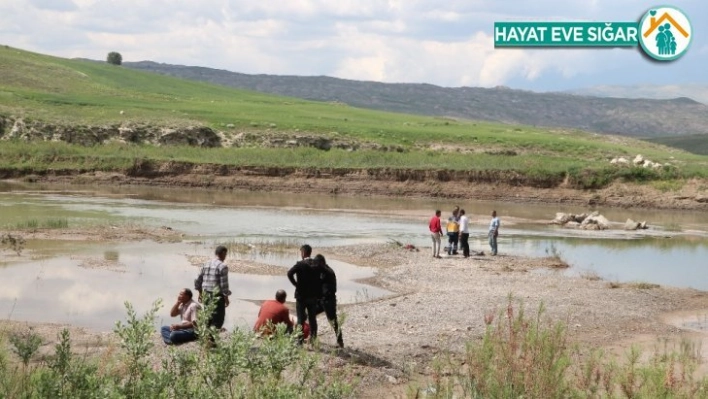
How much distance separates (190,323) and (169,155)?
5304 centimetres

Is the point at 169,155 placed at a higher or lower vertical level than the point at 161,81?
lower

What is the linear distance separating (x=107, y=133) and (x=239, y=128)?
38.8 ft

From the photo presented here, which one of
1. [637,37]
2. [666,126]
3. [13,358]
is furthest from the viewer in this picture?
[666,126]

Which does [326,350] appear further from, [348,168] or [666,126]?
[666,126]

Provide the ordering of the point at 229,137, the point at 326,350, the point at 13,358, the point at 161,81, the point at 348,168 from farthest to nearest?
the point at 161,81, the point at 229,137, the point at 348,168, the point at 326,350, the point at 13,358

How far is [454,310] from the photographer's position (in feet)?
72.7

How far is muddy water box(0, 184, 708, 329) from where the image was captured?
2300 cm

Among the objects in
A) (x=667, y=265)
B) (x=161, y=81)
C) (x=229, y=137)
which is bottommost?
(x=667, y=265)

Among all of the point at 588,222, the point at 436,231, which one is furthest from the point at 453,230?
the point at 588,222

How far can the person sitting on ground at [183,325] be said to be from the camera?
1669 centimetres

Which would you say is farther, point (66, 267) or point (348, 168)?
point (348, 168)

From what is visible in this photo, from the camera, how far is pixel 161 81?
12344 centimetres

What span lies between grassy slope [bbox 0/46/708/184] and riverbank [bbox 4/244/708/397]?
35.9 m

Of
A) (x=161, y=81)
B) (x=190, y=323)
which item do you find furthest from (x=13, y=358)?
(x=161, y=81)
